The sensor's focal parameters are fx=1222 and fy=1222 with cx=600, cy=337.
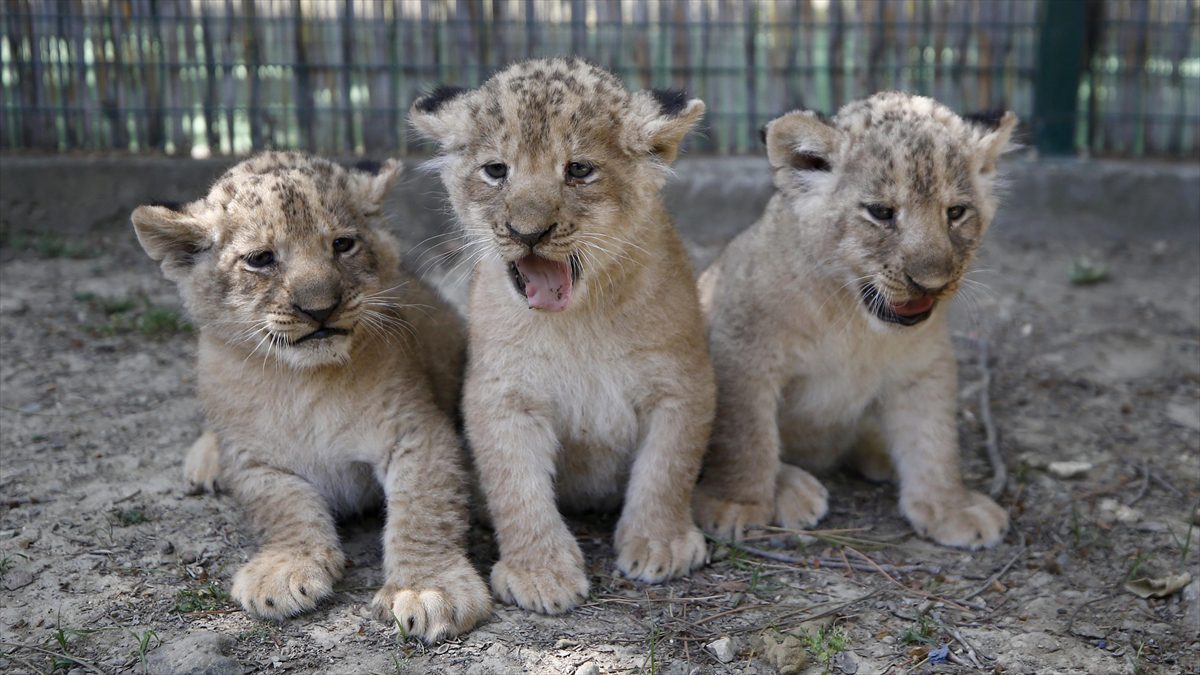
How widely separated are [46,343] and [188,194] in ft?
6.26

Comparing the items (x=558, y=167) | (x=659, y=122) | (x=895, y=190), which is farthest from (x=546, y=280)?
(x=895, y=190)

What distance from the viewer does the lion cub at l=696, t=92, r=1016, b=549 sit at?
4.93m

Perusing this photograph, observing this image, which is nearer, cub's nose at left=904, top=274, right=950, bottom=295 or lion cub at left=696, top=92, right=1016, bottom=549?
cub's nose at left=904, top=274, right=950, bottom=295

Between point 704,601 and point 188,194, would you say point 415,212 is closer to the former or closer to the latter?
point 188,194

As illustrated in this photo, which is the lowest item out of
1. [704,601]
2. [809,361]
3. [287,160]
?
[704,601]

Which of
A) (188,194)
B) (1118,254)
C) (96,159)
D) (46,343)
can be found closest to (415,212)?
(188,194)

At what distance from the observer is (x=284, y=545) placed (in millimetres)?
4637

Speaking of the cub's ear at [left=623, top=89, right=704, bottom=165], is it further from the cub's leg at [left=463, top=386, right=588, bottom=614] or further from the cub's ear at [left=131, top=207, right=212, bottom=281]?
the cub's ear at [left=131, top=207, right=212, bottom=281]

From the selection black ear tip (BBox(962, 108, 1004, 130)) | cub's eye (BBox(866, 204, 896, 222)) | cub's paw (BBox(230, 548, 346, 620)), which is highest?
black ear tip (BBox(962, 108, 1004, 130))

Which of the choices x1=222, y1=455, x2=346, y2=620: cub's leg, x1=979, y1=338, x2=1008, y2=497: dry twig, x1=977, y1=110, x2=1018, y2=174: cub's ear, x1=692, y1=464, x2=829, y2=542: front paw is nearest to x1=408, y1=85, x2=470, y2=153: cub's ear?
x1=222, y1=455, x2=346, y2=620: cub's leg

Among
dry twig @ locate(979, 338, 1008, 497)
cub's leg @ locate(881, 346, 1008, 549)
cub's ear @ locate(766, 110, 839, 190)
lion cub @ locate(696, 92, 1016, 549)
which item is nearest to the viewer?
lion cub @ locate(696, 92, 1016, 549)

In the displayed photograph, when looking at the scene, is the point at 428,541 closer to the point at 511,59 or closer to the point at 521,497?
the point at 521,497

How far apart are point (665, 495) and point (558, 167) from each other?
137cm

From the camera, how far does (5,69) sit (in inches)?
329
